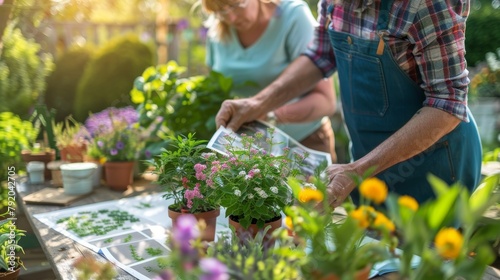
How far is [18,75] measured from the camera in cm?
379

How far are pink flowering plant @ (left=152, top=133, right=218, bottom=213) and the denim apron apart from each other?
622 mm

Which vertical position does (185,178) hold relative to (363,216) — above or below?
below

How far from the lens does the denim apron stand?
165cm

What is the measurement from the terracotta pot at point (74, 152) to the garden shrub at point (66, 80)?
2609 mm

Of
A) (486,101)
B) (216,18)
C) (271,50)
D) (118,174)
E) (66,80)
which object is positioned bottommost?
(486,101)

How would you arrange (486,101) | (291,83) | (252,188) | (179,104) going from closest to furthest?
(252,188) < (291,83) < (179,104) < (486,101)

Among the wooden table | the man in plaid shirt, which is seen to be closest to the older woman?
the man in plaid shirt

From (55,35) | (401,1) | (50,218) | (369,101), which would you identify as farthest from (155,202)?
(55,35)

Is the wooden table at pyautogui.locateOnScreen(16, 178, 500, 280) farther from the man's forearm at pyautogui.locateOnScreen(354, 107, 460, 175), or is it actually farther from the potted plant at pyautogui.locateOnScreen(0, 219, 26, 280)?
the man's forearm at pyautogui.locateOnScreen(354, 107, 460, 175)

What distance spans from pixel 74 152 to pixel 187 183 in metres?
1.07

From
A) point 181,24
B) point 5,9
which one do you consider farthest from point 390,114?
point 181,24

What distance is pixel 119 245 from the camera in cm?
150

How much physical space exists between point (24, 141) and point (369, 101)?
1604 millimetres

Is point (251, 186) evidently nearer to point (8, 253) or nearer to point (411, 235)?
point (411, 235)
